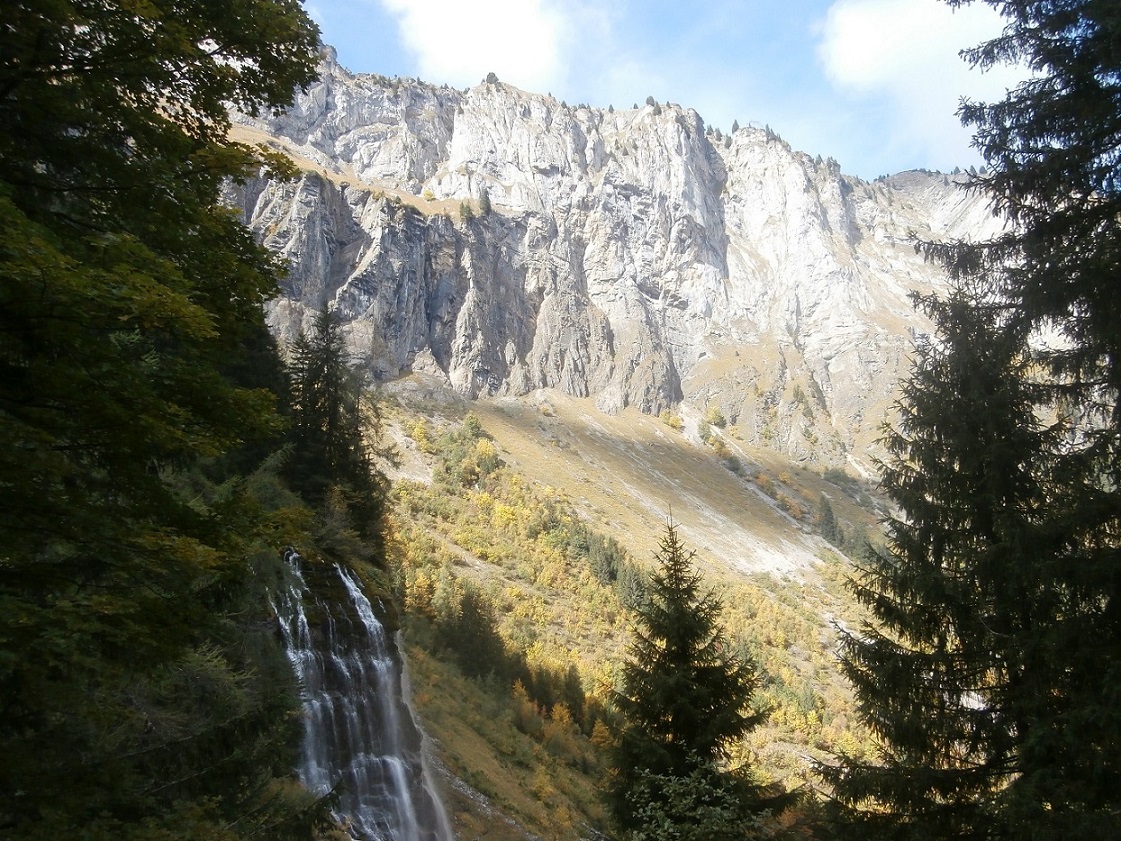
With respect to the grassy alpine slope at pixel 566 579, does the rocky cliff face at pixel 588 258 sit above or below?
above

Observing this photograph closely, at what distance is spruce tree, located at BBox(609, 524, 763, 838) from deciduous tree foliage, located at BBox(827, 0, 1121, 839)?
1.67 meters

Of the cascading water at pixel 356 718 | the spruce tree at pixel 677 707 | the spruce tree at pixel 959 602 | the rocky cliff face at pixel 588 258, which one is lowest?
the cascading water at pixel 356 718

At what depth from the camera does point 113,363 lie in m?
3.62

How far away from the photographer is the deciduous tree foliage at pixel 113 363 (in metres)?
3.39

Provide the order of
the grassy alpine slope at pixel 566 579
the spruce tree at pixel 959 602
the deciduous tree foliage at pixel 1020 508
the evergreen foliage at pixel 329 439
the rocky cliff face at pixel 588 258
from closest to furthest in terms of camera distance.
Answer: the deciduous tree foliage at pixel 1020 508 < the spruce tree at pixel 959 602 < the evergreen foliage at pixel 329 439 < the grassy alpine slope at pixel 566 579 < the rocky cliff face at pixel 588 258

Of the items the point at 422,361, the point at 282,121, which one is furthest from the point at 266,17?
the point at 282,121

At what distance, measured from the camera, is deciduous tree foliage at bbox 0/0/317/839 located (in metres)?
3.39

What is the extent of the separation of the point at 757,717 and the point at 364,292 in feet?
295

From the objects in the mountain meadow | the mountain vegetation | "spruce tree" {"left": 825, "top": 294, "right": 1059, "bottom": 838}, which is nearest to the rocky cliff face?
the mountain meadow

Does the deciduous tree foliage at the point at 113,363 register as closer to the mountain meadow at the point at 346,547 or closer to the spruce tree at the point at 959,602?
the mountain meadow at the point at 346,547

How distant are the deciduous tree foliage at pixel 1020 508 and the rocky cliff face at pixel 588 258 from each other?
81.4 m

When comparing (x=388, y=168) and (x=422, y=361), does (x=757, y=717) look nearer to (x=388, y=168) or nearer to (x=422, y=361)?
(x=422, y=361)

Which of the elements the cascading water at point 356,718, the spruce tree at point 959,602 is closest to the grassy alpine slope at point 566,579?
the spruce tree at point 959,602

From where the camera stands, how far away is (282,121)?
395 feet
